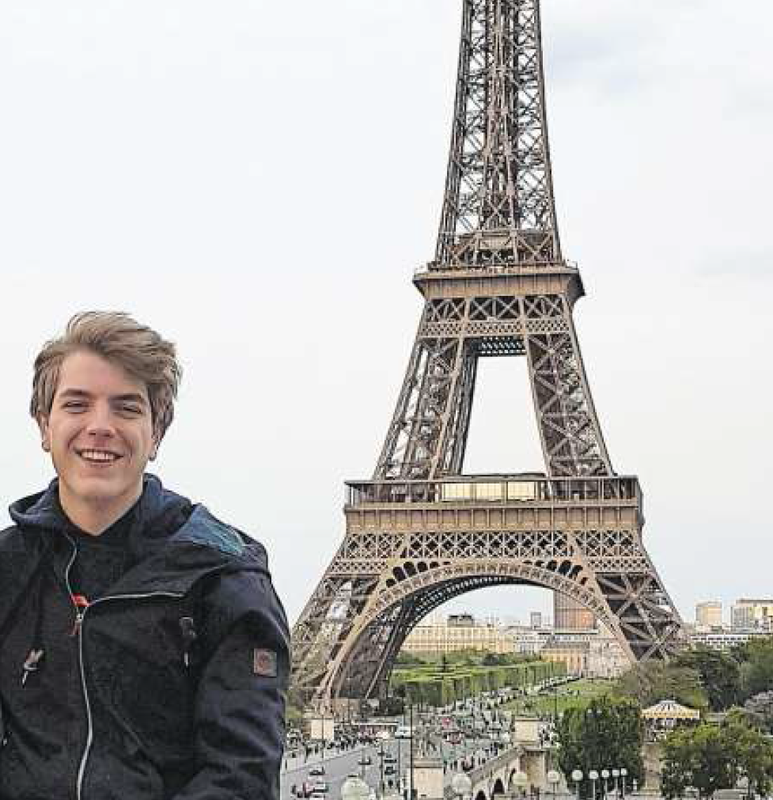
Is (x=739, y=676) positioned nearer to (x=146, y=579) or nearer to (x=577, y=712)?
(x=577, y=712)

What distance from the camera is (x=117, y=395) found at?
135 inches

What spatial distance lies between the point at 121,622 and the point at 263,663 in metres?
0.30

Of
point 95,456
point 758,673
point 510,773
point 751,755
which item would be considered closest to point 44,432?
point 95,456

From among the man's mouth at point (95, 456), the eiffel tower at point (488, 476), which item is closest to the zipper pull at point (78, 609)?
the man's mouth at point (95, 456)

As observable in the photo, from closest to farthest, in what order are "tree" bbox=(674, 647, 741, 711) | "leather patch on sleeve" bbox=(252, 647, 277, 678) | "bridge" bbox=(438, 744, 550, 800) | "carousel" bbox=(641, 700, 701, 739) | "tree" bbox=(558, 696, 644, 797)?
"leather patch on sleeve" bbox=(252, 647, 277, 678) < "bridge" bbox=(438, 744, 550, 800) < "tree" bbox=(558, 696, 644, 797) < "carousel" bbox=(641, 700, 701, 739) < "tree" bbox=(674, 647, 741, 711)

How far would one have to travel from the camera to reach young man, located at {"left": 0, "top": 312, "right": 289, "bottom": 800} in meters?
3.26

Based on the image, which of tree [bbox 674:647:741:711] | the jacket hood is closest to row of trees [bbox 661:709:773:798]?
tree [bbox 674:647:741:711]

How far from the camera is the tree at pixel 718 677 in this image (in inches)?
2349

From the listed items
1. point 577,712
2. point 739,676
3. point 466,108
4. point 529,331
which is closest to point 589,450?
point 529,331

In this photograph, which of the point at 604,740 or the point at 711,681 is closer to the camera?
the point at 604,740

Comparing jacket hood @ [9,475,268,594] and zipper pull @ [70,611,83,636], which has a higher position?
jacket hood @ [9,475,268,594]

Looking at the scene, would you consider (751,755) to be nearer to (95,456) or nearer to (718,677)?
(718,677)

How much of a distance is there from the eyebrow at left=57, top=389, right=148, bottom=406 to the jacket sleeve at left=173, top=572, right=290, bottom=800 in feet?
1.34

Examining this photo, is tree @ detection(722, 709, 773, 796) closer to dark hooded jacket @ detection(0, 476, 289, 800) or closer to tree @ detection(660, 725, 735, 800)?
tree @ detection(660, 725, 735, 800)
